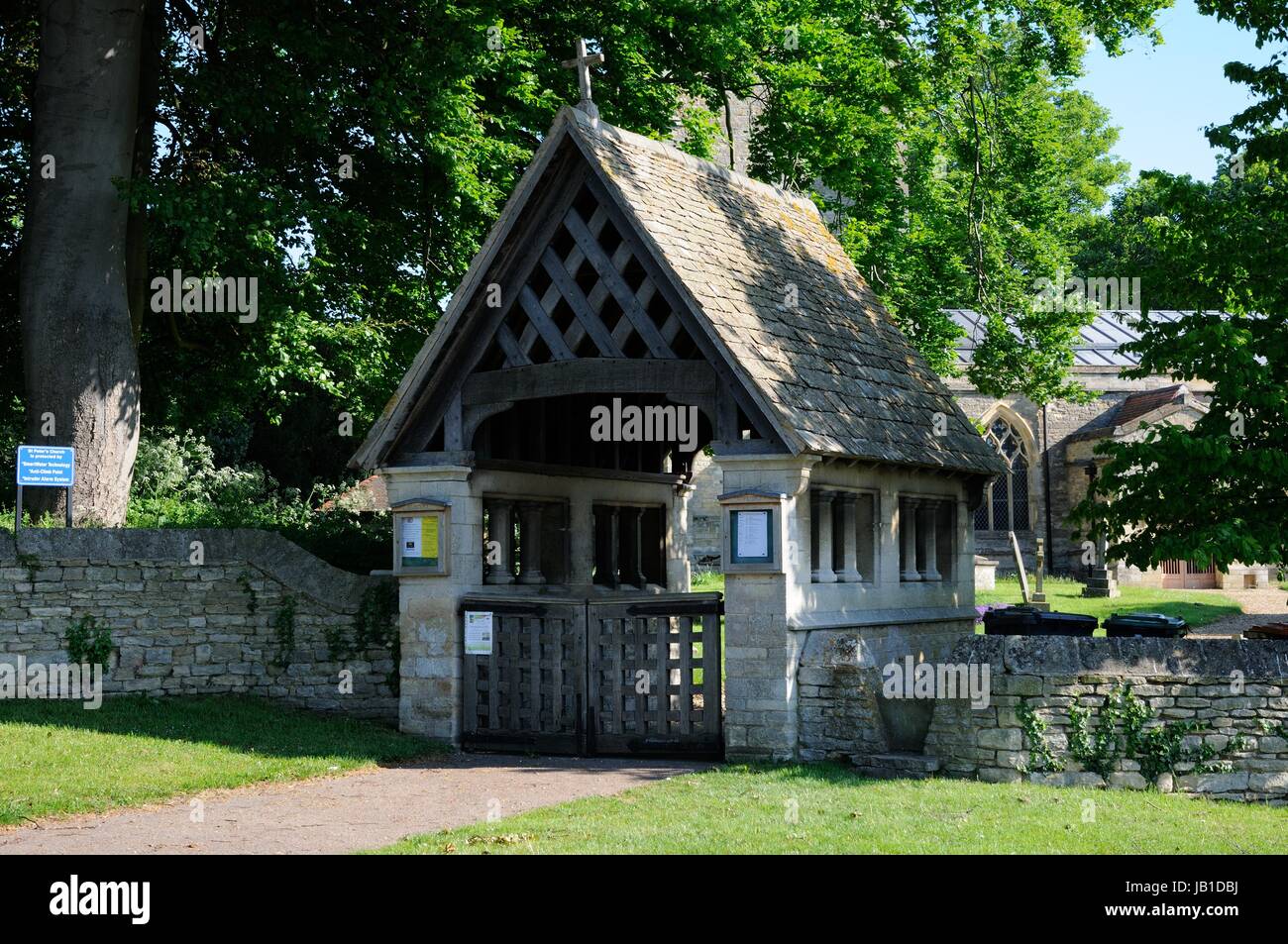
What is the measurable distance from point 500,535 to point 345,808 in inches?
201

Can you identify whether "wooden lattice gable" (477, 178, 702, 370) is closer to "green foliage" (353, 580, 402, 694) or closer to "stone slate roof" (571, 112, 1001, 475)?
"stone slate roof" (571, 112, 1001, 475)

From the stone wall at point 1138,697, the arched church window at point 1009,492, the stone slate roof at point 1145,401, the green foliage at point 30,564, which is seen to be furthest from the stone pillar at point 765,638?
the arched church window at point 1009,492

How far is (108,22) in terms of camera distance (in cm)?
1728

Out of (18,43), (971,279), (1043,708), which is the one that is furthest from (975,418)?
(1043,708)

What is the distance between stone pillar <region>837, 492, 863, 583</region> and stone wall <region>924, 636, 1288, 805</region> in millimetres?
2670

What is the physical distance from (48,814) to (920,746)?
695 cm

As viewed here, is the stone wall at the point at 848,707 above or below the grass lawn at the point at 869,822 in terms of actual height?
above

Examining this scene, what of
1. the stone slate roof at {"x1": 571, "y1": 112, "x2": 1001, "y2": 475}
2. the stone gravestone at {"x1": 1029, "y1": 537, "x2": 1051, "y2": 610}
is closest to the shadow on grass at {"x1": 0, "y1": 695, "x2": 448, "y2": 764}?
the stone slate roof at {"x1": 571, "y1": 112, "x2": 1001, "y2": 475}

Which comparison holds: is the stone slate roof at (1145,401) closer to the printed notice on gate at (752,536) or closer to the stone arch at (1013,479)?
the stone arch at (1013,479)

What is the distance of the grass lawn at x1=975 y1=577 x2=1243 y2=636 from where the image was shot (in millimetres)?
28923

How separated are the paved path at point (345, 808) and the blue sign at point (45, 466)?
5.19 metres

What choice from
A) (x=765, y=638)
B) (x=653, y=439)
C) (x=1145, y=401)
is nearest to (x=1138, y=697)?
(x=765, y=638)
